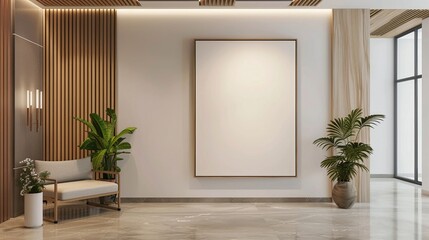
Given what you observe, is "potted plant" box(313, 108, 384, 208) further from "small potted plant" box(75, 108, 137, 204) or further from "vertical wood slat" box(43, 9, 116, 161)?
"vertical wood slat" box(43, 9, 116, 161)

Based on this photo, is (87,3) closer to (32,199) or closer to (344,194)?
(32,199)

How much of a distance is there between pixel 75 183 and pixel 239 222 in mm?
2788

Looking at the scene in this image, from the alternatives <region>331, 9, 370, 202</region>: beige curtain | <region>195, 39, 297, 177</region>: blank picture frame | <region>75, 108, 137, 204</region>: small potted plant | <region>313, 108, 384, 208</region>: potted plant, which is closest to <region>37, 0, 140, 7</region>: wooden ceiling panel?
<region>195, 39, 297, 177</region>: blank picture frame

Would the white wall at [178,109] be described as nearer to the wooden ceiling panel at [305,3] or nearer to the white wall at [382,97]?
the wooden ceiling panel at [305,3]

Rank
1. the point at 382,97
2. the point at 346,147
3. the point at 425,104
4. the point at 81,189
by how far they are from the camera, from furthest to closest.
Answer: the point at 382,97
the point at 425,104
the point at 346,147
the point at 81,189

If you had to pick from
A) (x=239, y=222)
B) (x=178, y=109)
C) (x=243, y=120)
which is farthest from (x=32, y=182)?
(x=243, y=120)

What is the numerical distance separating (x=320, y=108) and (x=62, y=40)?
5005 mm

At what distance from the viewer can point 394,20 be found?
940 centimetres

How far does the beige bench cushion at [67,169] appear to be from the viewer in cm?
717

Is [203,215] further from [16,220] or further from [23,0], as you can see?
[23,0]

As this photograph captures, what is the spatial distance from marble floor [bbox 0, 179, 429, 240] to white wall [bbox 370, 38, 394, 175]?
10.6ft

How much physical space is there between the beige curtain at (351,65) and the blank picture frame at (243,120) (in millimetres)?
840

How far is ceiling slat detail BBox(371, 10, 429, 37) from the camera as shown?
869 centimetres

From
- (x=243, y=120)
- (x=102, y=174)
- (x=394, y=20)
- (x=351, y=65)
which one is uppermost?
(x=394, y=20)
